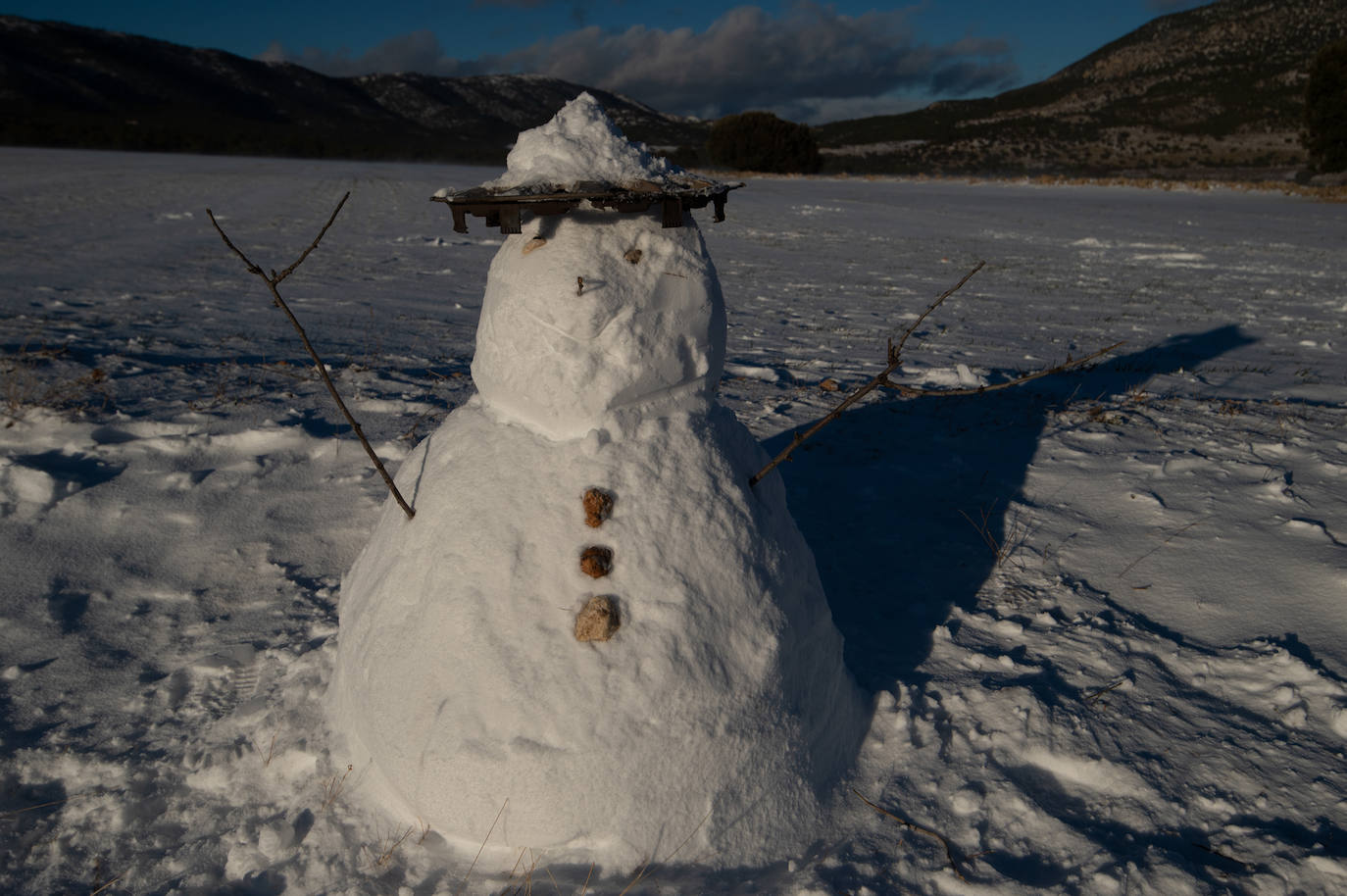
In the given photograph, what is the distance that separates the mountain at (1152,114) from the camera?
54781 millimetres

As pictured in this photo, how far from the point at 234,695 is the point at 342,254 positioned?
1235cm

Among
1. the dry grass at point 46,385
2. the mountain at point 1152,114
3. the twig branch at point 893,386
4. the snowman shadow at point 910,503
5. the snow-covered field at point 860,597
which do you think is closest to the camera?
the twig branch at point 893,386

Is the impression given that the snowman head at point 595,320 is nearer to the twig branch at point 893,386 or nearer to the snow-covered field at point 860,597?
the twig branch at point 893,386

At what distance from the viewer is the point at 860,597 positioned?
4.00 m

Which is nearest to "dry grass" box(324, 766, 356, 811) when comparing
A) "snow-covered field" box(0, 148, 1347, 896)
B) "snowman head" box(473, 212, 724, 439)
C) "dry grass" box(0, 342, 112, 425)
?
"snow-covered field" box(0, 148, 1347, 896)

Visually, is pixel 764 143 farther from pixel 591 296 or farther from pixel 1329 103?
pixel 591 296

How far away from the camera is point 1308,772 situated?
2.86m

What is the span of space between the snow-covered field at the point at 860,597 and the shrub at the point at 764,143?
44.9 meters

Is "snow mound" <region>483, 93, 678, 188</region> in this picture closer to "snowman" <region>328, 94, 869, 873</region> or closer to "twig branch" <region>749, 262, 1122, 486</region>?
"snowman" <region>328, 94, 869, 873</region>

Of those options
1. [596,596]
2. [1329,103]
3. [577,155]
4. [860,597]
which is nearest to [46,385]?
[577,155]

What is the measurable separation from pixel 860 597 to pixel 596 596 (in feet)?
6.86

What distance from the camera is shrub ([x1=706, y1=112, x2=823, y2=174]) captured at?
5069cm

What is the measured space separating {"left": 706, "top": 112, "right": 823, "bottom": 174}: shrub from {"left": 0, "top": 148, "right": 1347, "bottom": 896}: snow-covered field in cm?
4492

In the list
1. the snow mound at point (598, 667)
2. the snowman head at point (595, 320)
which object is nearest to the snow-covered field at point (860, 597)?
the snow mound at point (598, 667)
